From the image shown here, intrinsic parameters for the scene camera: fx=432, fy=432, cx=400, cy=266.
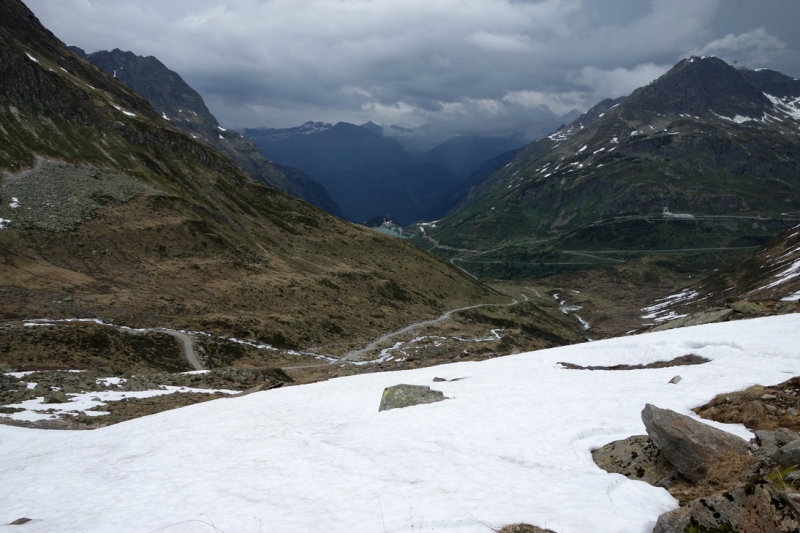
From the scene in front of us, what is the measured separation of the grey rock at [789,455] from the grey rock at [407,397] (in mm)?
14169

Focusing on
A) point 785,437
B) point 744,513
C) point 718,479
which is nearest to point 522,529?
point 744,513

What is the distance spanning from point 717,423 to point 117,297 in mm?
68117

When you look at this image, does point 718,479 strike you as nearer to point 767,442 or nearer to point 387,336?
point 767,442

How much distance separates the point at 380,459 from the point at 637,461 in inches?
319

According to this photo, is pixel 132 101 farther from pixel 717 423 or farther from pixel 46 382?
pixel 717 423

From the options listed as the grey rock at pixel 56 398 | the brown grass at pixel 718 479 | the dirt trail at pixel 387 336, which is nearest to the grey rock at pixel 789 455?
the brown grass at pixel 718 479

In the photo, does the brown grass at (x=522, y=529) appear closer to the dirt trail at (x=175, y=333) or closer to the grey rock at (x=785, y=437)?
the grey rock at (x=785, y=437)

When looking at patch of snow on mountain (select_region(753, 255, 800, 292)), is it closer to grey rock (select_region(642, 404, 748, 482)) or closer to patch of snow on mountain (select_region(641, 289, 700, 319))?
patch of snow on mountain (select_region(641, 289, 700, 319))

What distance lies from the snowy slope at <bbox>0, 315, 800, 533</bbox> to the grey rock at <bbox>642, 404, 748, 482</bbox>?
1.09 meters

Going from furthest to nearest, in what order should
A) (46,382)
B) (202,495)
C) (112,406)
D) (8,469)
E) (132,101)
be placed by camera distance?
(132,101), (46,382), (112,406), (8,469), (202,495)

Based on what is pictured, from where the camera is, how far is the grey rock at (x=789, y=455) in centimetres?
934

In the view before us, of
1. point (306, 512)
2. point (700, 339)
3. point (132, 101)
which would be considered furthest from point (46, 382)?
point (132, 101)

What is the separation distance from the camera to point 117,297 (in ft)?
199

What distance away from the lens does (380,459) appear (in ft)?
49.9
